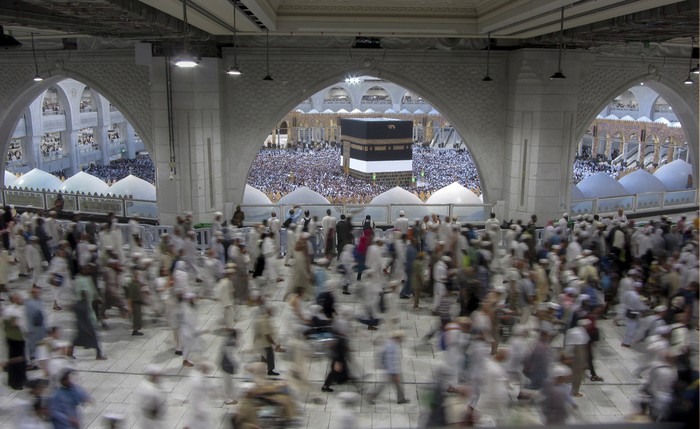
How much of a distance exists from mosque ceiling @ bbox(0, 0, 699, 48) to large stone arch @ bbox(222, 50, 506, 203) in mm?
826

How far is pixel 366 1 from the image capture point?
10.1 meters

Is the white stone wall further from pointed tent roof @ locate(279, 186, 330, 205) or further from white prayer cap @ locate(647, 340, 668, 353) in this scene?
white prayer cap @ locate(647, 340, 668, 353)

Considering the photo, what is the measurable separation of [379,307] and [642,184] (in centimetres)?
1229

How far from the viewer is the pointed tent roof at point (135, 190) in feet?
47.9

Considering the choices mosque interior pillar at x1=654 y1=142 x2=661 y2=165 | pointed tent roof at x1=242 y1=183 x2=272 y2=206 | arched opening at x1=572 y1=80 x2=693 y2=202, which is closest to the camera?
pointed tent roof at x1=242 y1=183 x2=272 y2=206

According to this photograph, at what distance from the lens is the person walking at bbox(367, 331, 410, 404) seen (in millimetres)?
A: 5449

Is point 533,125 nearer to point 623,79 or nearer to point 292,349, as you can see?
point 623,79

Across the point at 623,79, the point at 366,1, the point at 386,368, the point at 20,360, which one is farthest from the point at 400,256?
the point at 623,79

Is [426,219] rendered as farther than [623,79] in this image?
No

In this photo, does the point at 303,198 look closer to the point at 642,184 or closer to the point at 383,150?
the point at 383,150

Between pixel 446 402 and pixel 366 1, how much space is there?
25.2 ft

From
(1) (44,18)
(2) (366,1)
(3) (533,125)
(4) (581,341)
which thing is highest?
(2) (366,1)

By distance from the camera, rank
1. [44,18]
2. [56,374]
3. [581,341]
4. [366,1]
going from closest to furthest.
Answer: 1. [56,374]
2. [581,341]
3. [44,18]
4. [366,1]

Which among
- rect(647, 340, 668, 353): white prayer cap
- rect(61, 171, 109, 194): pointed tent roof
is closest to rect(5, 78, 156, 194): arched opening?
rect(61, 171, 109, 194): pointed tent roof
